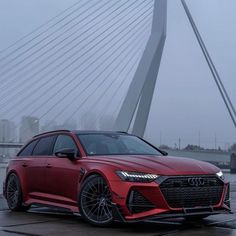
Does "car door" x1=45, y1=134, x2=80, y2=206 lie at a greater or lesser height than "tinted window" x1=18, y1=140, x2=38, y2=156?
lesser

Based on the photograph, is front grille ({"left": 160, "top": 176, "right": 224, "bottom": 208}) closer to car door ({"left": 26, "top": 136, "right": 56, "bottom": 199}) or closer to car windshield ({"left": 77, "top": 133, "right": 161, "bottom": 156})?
car windshield ({"left": 77, "top": 133, "right": 161, "bottom": 156})

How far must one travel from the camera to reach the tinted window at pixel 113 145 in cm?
781

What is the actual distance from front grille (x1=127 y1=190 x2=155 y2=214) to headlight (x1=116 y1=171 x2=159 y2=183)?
15 centimetres

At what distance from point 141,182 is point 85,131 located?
193 centimetres

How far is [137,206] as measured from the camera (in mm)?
6590

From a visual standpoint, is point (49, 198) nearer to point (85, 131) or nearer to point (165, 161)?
point (85, 131)

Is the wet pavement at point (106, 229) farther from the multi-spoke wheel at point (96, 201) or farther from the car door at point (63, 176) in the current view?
the car door at point (63, 176)

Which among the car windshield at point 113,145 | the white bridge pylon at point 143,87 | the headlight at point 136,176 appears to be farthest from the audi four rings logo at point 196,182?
the white bridge pylon at point 143,87

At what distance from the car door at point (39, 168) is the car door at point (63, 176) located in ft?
0.57

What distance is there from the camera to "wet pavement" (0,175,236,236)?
657 cm

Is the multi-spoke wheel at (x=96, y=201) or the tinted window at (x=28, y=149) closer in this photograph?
the multi-spoke wheel at (x=96, y=201)

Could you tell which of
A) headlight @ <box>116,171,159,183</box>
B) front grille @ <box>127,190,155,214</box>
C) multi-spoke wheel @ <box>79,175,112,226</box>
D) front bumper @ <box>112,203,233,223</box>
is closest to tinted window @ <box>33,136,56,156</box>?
multi-spoke wheel @ <box>79,175,112,226</box>

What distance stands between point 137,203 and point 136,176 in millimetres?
321

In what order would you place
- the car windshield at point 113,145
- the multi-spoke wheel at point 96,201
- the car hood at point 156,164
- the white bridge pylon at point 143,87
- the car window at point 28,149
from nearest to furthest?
the car hood at point 156,164, the multi-spoke wheel at point 96,201, the car windshield at point 113,145, the car window at point 28,149, the white bridge pylon at point 143,87
